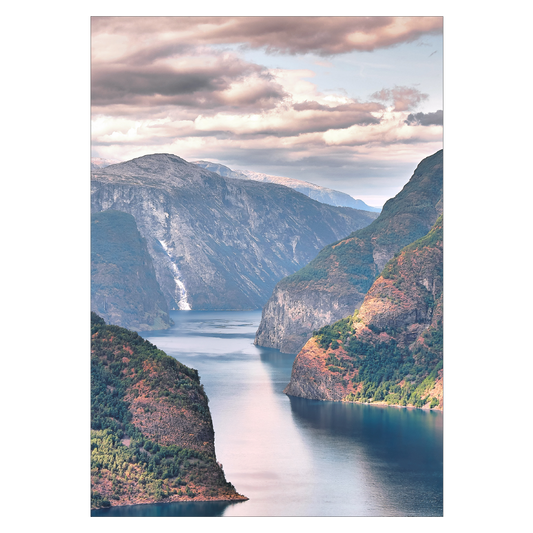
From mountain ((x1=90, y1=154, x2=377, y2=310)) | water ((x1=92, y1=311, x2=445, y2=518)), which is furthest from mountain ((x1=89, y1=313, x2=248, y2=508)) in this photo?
mountain ((x1=90, y1=154, x2=377, y2=310))

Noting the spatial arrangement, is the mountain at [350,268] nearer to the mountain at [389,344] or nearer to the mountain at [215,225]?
the mountain at [389,344]

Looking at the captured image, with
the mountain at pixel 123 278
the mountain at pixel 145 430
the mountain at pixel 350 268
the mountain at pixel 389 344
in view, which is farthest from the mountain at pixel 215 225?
the mountain at pixel 145 430

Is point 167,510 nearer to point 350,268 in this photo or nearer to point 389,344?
point 389,344

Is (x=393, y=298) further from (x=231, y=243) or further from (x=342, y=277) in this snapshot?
(x=231, y=243)
